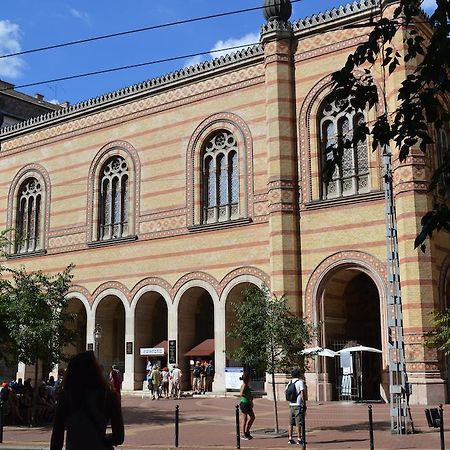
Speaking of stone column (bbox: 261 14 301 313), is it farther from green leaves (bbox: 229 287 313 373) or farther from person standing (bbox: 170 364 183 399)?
green leaves (bbox: 229 287 313 373)

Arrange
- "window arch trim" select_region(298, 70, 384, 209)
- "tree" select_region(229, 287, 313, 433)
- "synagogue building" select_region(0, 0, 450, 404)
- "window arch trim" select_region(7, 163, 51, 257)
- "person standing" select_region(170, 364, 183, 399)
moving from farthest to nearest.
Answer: "window arch trim" select_region(7, 163, 51, 257)
"person standing" select_region(170, 364, 183, 399)
"window arch trim" select_region(298, 70, 384, 209)
"synagogue building" select_region(0, 0, 450, 404)
"tree" select_region(229, 287, 313, 433)

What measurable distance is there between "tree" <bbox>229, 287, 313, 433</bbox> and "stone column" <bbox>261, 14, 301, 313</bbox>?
24.3ft

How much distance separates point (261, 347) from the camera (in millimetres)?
16953

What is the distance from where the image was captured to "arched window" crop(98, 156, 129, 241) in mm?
31766

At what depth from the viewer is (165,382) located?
89.6 ft

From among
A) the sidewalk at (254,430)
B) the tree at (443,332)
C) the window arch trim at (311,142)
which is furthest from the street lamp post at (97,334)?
the tree at (443,332)

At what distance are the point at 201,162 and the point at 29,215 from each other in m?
11.7

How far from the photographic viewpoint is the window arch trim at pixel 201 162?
27359 millimetres

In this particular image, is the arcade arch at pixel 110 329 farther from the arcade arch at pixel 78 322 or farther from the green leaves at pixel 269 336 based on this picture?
the green leaves at pixel 269 336

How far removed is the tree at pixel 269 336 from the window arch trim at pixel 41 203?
19495 mm

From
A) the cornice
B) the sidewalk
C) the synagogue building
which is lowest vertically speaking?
the sidewalk

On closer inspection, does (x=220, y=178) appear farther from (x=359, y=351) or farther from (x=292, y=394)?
(x=292, y=394)

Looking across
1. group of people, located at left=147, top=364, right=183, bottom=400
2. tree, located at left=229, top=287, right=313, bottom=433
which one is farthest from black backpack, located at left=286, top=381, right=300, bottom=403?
group of people, located at left=147, top=364, right=183, bottom=400

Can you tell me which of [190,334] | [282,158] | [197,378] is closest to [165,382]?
[197,378]
